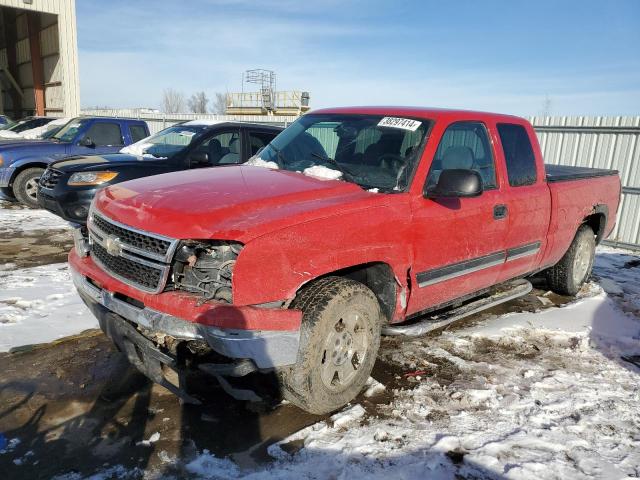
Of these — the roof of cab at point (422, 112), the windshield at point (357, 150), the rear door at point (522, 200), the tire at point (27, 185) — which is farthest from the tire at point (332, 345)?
the tire at point (27, 185)

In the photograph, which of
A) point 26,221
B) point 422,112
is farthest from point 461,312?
point 26,221

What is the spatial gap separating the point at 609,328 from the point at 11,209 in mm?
9990

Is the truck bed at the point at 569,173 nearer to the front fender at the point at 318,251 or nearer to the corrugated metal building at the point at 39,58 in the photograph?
the front fender at the point at 318,251

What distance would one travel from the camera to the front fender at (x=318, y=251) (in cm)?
249

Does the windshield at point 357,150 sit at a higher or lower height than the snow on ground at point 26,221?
higher

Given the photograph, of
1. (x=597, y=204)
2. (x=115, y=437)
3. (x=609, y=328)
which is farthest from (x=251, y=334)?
(x=597, y=204)

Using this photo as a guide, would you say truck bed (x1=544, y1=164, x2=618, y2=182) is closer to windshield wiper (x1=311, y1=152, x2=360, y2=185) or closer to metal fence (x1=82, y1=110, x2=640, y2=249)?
windshield wiper (x1=311, y1=152, x2=360, y2=185)

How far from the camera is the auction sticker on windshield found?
3.69m

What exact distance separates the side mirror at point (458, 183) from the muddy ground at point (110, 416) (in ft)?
4.64

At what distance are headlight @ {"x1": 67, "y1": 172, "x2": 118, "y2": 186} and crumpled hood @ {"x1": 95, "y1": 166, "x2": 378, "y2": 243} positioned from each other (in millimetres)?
3094

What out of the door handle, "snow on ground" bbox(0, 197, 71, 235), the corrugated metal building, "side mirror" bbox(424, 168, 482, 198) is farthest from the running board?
the corrugated metal building

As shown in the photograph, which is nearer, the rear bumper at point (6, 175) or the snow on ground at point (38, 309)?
the snow on ground at point (38, 309)

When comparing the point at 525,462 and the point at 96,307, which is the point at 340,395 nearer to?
the point at 525,462

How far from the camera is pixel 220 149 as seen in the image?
6.96 metres
